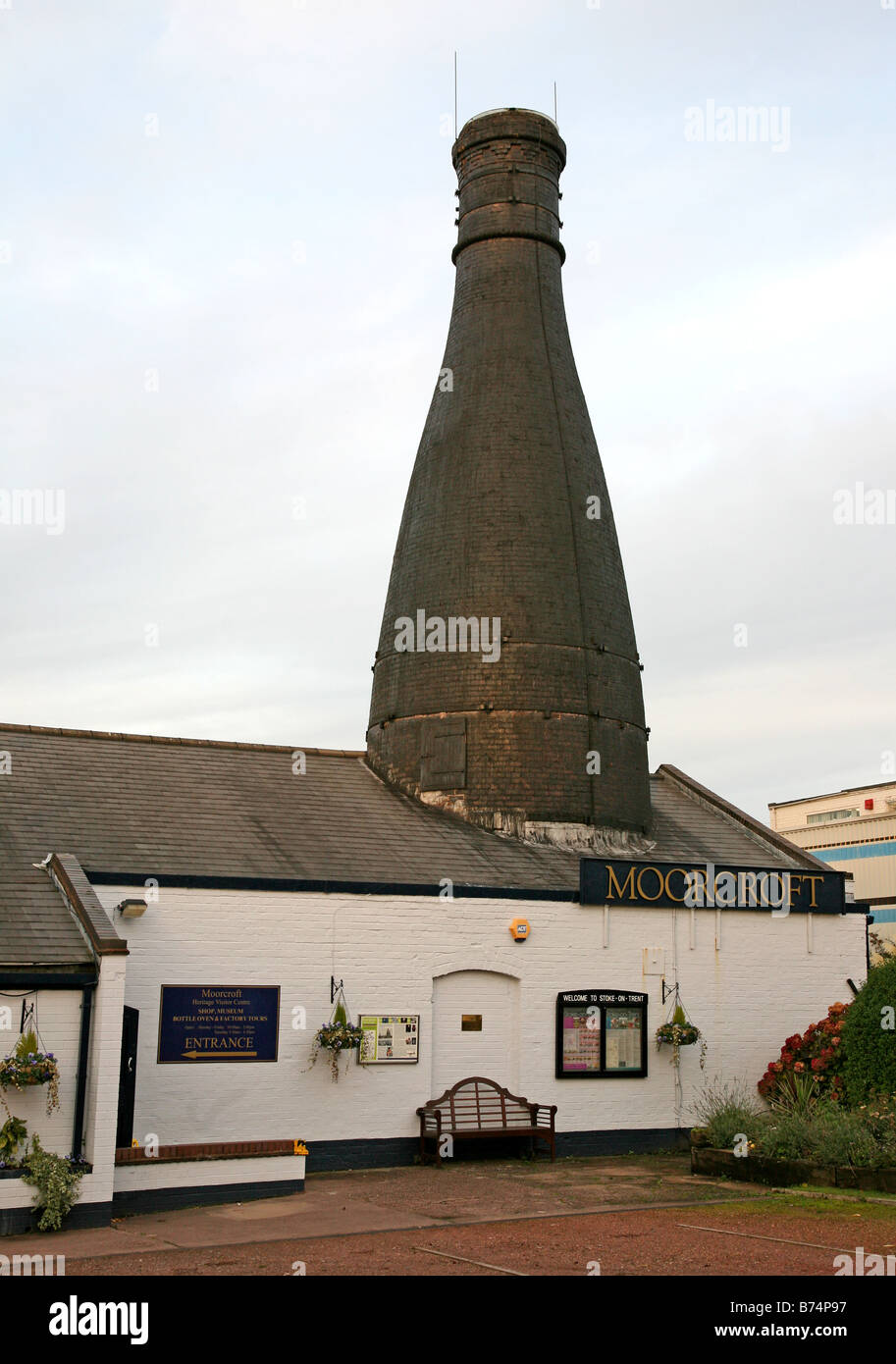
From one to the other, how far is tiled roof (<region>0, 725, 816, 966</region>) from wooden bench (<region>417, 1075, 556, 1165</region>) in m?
3.07

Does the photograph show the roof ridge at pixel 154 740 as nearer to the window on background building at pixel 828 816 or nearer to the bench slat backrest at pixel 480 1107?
the bench slat backrest at pixel 480 1107

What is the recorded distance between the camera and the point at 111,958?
14164mm

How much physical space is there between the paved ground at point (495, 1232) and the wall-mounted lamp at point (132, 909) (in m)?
3.88

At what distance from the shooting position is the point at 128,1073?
16344mm

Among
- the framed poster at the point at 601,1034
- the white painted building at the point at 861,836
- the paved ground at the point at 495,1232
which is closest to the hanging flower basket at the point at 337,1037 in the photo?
the paved ground at the point at 495,1232

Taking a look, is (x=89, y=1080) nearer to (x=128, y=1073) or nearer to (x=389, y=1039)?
(x=128, y=1073)

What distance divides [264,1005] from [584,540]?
11.2m

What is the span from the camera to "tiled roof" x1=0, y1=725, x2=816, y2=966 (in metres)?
17.5

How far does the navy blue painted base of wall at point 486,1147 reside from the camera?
1755 cm

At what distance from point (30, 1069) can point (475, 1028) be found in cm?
749

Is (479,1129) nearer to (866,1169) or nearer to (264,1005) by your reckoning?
(264,1005)

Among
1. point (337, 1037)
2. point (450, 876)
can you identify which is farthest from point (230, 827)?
point (337, 1037)

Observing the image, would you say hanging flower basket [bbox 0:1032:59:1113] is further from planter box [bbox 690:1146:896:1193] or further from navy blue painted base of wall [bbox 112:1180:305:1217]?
planter box [bbox 690:1146:896:1193]
